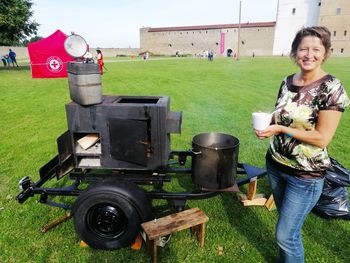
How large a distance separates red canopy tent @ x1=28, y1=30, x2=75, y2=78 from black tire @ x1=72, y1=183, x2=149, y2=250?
16365mm

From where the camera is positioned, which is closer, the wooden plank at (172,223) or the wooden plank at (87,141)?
the wooden plank at (172,223)

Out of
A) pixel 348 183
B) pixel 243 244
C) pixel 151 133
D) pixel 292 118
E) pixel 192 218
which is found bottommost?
pixel 243 244

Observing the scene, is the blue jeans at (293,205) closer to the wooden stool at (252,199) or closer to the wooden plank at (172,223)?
the wooden plank at (172,223)

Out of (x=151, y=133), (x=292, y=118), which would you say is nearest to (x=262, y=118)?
(x=292, y=118)

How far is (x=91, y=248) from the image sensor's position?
2953 millimetres

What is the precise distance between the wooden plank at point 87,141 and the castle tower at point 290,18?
64.8 m

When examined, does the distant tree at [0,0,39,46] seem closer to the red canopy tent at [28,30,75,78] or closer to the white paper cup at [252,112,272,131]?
the red canopy tent at [28,30,75,78]

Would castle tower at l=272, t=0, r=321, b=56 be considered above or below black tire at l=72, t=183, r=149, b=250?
above

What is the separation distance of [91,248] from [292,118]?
94.2 inches

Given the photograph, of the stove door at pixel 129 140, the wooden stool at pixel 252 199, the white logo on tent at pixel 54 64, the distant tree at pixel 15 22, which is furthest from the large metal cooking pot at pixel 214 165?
the distant tree at pixel 15 22

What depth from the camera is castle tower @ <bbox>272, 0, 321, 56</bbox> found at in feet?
200

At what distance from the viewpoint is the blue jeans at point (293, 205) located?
6.70 ft

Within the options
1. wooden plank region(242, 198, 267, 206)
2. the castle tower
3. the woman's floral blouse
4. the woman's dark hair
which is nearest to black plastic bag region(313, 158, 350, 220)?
wooden plank region(242, 198, 267, 206)

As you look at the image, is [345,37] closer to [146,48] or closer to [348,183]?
[146,48]
